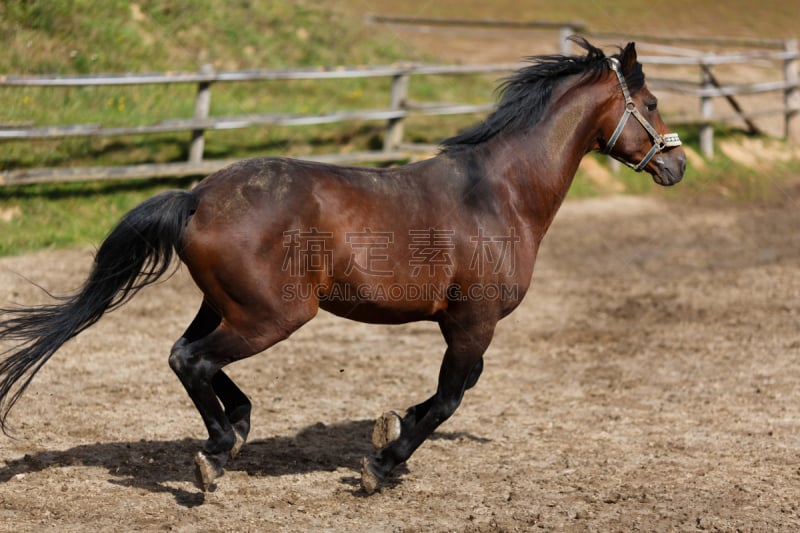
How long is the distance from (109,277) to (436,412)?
67.0 inches

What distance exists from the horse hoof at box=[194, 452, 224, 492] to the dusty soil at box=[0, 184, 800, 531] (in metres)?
0.17

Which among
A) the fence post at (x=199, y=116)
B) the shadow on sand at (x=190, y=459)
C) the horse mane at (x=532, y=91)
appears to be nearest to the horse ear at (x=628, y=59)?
the horse mane at (x=532, y=91)

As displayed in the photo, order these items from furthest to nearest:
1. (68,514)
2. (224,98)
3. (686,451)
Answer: (224,98), (686,451), (68,514)

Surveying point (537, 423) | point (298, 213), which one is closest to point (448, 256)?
point (298, 213)

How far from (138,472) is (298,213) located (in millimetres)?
1641

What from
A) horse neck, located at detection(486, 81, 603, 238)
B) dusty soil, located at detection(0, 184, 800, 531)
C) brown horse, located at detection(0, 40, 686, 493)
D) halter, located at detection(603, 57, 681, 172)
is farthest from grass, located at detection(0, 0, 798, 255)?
halter, located at detection(603, 57, 681, 172)

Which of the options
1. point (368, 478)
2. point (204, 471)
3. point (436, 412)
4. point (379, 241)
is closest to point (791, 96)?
point (436, 412)

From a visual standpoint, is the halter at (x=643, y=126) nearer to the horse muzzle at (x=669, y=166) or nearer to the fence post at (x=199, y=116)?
the horse muzzle at (x=669, y=166)

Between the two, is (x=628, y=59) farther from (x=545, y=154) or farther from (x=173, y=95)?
(x=173, y=95)

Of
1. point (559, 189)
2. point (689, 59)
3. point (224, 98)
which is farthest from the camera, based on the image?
point (689, 59)

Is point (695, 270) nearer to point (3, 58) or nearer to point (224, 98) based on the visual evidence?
point (224, 98)

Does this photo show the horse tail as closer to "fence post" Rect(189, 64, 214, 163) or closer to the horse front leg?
the horse front leg

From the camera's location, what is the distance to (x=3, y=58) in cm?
1066

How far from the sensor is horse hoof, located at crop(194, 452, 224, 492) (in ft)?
13.2
